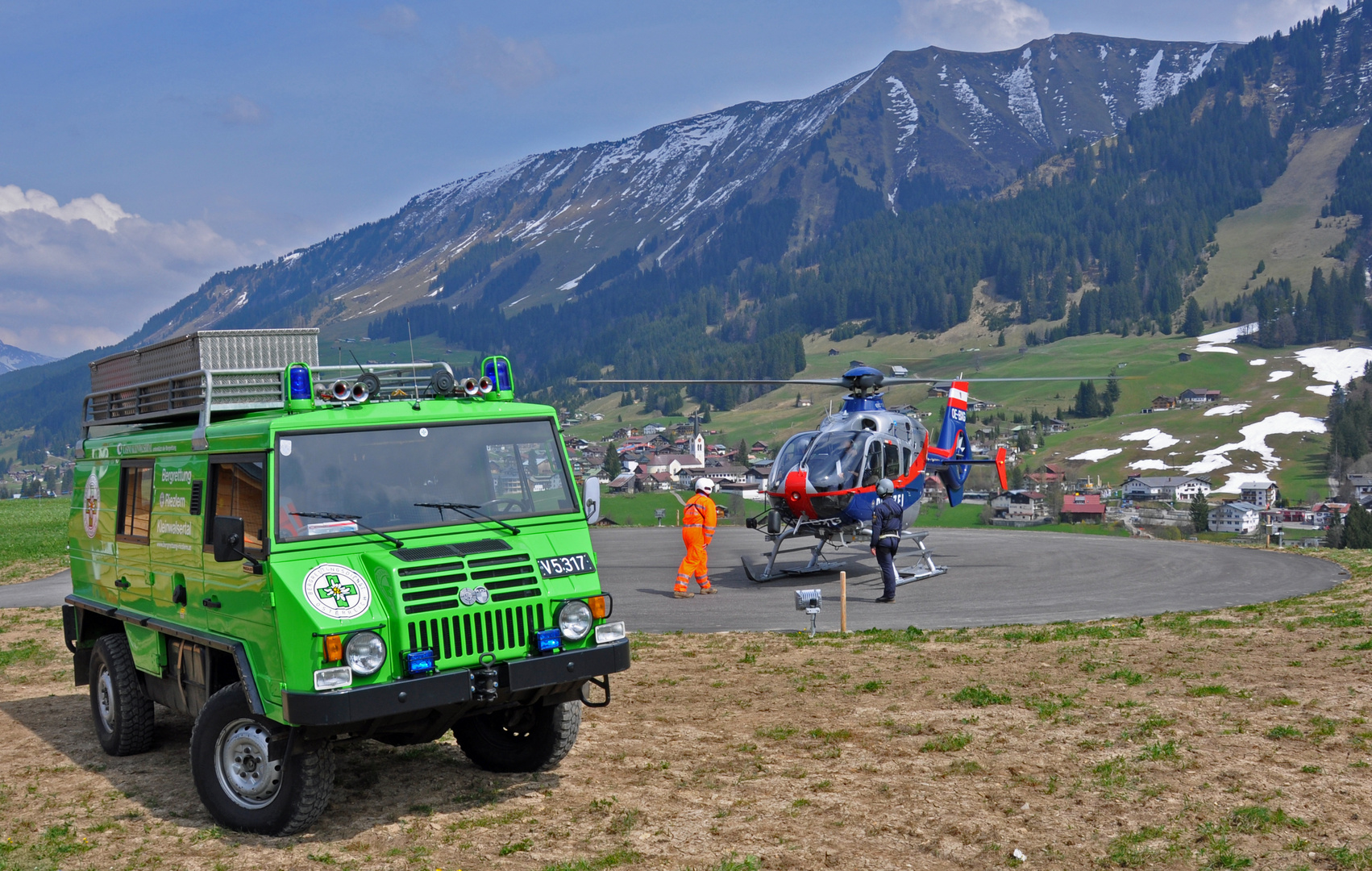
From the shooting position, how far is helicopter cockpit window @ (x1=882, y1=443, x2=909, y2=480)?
22281 mm

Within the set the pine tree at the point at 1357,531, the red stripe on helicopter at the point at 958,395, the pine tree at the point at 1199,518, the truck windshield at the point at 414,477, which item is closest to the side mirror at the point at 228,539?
the truck windshield at the point at 414,477

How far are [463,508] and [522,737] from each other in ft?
7.35

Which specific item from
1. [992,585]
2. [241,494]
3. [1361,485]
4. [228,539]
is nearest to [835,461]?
[992,585]

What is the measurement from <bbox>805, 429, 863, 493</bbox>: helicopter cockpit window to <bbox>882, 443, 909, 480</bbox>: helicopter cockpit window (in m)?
0.89

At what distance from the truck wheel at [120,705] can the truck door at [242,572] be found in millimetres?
2135

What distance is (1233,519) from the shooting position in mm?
103562

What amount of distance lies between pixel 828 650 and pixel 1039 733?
15.9ft

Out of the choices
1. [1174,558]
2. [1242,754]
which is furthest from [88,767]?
[1174,558]

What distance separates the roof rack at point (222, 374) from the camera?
29.2ft

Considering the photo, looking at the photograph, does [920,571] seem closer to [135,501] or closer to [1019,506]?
[135,501]

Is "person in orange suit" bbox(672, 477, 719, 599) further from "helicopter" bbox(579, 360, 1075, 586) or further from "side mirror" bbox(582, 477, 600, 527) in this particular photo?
"side mirror" bbox(582, 477, 600, 527)

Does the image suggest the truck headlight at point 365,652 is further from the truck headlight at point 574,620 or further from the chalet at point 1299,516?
the chalet at point 1299,516

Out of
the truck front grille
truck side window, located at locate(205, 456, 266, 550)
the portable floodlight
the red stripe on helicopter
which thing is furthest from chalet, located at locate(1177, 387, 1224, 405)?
truck side window, located at locate(205, 456, 266, 550)

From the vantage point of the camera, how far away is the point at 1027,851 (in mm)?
6664
